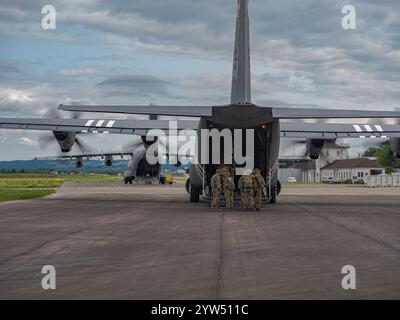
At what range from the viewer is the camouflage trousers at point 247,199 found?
2464cm

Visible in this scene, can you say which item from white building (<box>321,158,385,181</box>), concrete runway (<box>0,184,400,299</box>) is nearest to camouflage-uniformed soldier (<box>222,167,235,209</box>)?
concrete runway (<box>0,184,400,299</box>)

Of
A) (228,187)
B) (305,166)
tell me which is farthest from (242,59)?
(305,166)

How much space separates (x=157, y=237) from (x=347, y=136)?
1928cm

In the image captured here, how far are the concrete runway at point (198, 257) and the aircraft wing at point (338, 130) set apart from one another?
11.3 metres

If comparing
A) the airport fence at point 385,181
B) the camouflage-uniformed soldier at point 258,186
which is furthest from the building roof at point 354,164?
the camouflage-uniformed soldier at point 258,186

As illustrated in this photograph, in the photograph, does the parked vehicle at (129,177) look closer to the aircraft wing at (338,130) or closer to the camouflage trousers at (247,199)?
the aircraft wing at (338,130)

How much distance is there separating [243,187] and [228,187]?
1.01 meters

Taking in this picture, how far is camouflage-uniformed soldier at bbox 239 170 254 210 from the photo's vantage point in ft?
80.0

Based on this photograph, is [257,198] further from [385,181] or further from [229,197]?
[385,181]

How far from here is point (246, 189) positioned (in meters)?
24.6

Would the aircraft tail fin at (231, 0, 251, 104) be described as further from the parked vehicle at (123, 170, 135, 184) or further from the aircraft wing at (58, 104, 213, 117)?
the parked vehicle at (123, 170, 135, 184)

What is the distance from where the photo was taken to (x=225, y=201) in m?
26.4

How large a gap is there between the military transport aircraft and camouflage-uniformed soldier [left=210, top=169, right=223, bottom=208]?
1.38 meters
